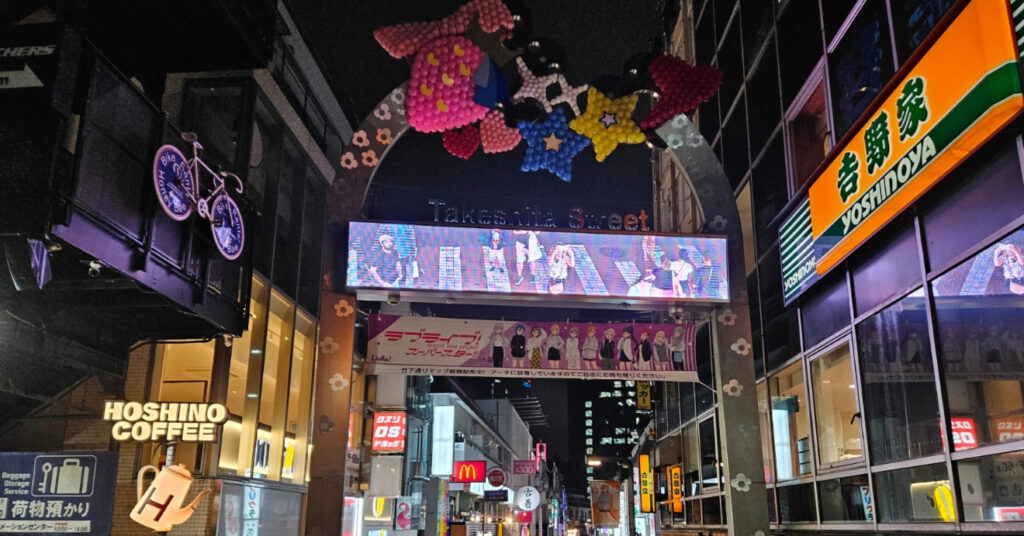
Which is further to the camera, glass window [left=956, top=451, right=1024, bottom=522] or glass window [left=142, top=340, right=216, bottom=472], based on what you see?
glass window [left=142, top=340, right=216, bottom=472]

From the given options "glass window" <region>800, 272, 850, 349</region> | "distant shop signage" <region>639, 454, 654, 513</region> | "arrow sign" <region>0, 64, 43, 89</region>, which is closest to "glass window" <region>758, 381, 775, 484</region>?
"glass window" <region>800, 272, 850, 349</region>

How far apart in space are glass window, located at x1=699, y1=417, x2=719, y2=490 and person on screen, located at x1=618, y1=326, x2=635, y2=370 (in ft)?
19.1

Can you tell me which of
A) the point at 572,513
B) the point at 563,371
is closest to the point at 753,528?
the point at 563,371

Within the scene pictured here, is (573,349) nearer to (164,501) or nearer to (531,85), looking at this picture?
(531,85)

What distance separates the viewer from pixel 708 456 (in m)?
16.2

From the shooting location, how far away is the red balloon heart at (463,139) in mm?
9969

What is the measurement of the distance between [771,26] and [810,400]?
19.2 ft

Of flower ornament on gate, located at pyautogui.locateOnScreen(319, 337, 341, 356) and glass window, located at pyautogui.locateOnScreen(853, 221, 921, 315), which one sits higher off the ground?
glass window, located at pyautogui.locateOnScreen(853, 221, 921, 315)

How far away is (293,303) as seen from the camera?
691 inches

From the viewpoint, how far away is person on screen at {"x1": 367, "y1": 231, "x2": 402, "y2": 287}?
30.2 ft

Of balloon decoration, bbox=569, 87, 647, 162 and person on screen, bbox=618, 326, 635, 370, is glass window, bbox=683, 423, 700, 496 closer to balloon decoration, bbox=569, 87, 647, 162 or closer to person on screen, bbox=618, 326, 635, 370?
person on screen, bbox=618, 326, 635, 370

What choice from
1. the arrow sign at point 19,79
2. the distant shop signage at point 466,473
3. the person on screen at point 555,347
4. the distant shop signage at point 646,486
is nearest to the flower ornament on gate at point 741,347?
the person on screen at point 555,347

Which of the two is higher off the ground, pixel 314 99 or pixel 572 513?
pixel 314 99

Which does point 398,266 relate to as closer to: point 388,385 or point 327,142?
point 327,142
